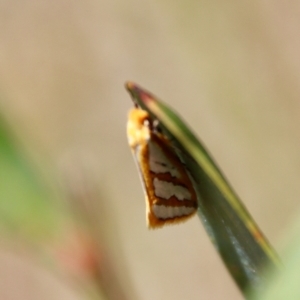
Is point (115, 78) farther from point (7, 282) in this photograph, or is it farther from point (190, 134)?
point (190, 134)

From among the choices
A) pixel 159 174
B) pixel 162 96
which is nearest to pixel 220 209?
pixel 159 174

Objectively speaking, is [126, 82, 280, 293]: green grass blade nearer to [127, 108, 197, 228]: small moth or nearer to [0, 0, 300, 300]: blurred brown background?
[127, 108, 197, 228]: small moth

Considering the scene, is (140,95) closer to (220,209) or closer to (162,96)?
(220,209)

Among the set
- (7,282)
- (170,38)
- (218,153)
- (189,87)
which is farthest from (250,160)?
(7,282)

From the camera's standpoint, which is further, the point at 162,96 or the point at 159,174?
the point at 162,96

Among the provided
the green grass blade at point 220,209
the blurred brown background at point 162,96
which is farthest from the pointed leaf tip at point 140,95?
the blurred brown background at point 162,96

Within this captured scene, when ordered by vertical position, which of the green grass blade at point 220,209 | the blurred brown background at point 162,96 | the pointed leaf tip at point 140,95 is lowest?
the green grass blade at point 220,209

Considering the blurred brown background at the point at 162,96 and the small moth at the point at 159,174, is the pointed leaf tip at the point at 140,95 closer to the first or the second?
the small moth at the point at 159,174
